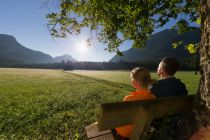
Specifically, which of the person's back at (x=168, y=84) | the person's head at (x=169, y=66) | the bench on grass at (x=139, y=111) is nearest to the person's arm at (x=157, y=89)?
the person's back at (x=168, y=84)

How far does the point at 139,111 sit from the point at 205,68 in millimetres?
1255

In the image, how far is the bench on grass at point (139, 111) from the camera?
3598 millimetres

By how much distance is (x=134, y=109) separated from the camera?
3859mm

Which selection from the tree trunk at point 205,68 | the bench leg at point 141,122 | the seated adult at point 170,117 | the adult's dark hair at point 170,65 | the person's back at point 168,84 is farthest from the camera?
the adult's dark hair at point 170,65

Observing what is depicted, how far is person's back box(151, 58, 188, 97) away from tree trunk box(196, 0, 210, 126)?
1411 millimetres

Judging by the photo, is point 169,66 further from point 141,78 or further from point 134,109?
point 134,109

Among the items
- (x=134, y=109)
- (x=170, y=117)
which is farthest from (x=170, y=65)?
(x=134, y=109)

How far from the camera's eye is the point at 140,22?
12.7 m

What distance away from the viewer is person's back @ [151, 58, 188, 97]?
18.8ft

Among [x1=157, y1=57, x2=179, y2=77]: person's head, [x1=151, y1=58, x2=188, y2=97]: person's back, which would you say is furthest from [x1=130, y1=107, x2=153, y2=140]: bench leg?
[x1=157, y1=57, x2=179, y2=77]: person's head

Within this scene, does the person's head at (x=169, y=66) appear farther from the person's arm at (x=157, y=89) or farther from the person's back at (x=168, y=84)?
the person's arm at (x=157, y=89)

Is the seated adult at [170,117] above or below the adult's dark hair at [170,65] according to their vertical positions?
below

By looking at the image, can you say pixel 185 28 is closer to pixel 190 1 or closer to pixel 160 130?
pixel 190 1

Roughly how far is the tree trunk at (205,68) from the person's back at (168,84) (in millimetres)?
1411
